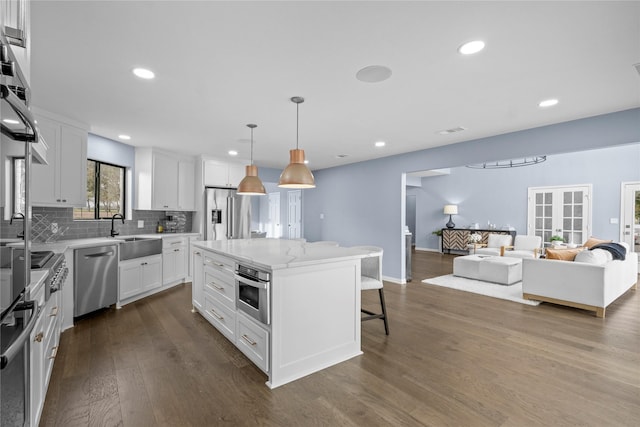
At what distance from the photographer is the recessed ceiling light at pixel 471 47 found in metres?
2.05

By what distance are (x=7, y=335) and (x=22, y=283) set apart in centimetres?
34

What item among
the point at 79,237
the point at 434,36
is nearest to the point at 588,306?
the point at 434,36

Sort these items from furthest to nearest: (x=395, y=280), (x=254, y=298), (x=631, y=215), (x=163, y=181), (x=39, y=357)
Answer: (x=631, y=215)
(x=395, y=280)
(x=163, y=181)
(x=254, y=298)
(x=39, y=357)

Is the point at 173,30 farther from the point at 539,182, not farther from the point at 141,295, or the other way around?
the point at 539,182

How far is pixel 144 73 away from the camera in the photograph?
2482mm

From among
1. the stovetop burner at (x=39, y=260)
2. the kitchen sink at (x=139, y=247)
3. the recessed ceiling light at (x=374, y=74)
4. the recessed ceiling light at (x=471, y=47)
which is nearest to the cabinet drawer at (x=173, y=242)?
the kitchen sink at (x=139, y=247)

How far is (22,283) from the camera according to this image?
50.4 inches

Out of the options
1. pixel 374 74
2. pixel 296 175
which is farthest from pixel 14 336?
pixel 374 74

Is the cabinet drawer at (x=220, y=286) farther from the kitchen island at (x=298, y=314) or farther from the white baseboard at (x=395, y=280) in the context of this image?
the white baseboard at (x=395, y=280)

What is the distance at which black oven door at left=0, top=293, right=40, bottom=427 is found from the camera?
3.26 feet

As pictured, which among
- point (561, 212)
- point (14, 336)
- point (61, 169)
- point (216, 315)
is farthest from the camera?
point (561, 212)

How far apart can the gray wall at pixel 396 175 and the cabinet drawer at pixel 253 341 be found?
12.1 ft

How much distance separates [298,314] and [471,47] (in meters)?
2.32

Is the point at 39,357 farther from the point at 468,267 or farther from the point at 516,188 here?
the point at 516,188
